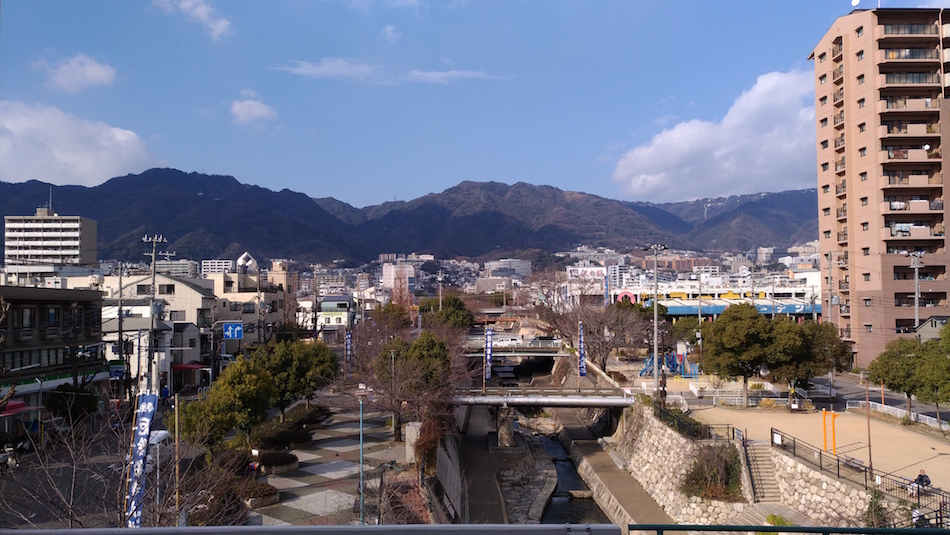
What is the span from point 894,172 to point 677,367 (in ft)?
55.0

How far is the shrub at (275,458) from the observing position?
18016mm

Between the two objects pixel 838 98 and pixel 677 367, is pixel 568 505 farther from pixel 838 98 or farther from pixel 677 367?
pixel 838 98

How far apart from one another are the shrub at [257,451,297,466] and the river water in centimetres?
810

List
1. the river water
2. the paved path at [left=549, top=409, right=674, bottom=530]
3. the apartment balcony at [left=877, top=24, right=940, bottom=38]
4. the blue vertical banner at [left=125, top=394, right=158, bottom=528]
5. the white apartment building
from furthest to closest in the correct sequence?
the white apartment building < the apartment balcony at [left=877, top=24, right=940, bottom=38] < the river water < the paved path at [left=549, top=409, right=674, bottom=530] < the blue vertical banner at [left=125, top=394, right=158, bottom=528]

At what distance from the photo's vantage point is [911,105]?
3609 cm

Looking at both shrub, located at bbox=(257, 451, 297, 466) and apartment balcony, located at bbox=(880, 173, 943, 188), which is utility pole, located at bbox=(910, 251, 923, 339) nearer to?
apartment balcony, located at bbox=(880, 173, 943, 188)

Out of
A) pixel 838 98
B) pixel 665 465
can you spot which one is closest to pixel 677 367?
pixel 665 465

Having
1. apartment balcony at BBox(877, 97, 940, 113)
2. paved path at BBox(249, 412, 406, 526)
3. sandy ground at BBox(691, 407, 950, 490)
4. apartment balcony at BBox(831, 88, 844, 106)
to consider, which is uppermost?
apartment balcony at BBox(831, 88, 844, 106)

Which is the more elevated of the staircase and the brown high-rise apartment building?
the brown high-rise apartment building

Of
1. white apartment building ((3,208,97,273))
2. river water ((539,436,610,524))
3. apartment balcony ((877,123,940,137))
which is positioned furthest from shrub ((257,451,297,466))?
white apartment building ((3,208,97,273))

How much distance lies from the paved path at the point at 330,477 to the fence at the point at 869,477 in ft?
37.1

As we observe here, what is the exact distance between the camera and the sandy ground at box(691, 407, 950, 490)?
53.5 feet

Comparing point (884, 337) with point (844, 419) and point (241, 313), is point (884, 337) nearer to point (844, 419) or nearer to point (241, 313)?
point (844, 419)

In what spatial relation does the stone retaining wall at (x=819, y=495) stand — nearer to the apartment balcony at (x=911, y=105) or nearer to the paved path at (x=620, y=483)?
the paved path at (x=620, y=483)
